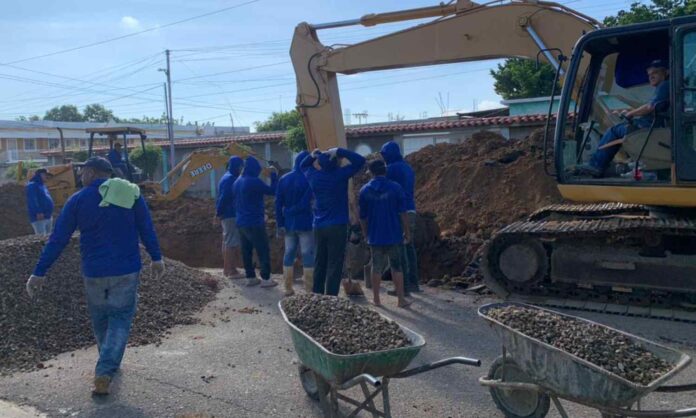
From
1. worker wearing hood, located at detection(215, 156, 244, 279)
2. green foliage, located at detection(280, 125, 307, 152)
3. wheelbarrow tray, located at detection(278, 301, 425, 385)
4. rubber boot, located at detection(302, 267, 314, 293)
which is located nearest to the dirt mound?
green foliage, located at detection(280, 125, 307, 152)

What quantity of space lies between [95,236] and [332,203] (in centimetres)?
308

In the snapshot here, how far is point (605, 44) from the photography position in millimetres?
7801

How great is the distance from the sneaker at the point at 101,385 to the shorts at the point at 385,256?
3.70 m

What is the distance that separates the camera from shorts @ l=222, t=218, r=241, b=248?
10992 millimetres

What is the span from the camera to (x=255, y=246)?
10.3 metres

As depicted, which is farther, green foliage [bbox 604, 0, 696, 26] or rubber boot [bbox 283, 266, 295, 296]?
green foliage [bbox 604, 0, 696, 26]

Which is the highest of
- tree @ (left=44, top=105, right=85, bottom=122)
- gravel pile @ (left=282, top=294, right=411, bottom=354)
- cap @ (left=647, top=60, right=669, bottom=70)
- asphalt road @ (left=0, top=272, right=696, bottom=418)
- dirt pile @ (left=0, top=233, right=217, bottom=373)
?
tree @ (left=44, top=105, right=85, bottom=122)

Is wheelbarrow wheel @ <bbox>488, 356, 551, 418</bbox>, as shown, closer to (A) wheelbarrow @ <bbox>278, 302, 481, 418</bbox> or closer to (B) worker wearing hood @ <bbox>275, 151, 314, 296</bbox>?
(A) wheelbarrow @ <bbox>278, 302, 481, 418</bbox>

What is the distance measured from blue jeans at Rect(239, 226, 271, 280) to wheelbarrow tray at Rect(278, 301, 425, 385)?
5720 millimetres

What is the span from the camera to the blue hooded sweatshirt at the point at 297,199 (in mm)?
9023

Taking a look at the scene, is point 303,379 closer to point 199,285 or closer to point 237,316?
point 237,316

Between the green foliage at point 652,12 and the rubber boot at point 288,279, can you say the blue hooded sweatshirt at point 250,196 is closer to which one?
the rubber boot at point 288,279

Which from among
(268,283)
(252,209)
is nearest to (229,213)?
(252,209)

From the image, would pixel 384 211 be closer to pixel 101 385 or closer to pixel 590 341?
pixel 101 385
